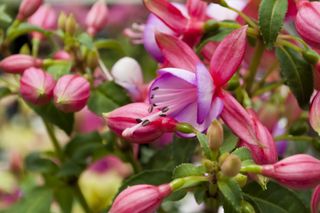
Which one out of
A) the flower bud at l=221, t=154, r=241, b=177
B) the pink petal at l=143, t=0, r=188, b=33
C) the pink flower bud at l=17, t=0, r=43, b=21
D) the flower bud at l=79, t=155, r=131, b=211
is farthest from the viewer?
the flower bud at l=79, t=155, r=131, b=211

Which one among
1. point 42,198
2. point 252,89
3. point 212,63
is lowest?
point 42,198

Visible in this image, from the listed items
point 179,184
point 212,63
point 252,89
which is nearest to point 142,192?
point 179,184

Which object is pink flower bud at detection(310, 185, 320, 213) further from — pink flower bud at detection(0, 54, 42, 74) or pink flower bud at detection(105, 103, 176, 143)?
pink flower bud at detection(0, 54, 42, 74)

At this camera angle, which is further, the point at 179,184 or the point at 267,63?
the point at 267,63

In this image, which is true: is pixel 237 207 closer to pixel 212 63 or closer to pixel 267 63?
pixel 212 63

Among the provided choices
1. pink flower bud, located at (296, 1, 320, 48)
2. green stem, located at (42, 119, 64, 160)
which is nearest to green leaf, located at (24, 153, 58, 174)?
green stem, located at (42, 119, 64, 160)

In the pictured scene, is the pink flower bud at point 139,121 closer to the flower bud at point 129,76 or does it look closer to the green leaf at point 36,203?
the flower bud at point 129,76

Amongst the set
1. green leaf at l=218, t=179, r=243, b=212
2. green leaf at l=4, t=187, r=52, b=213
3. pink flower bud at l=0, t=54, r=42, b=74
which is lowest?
green leaf at l=4, t=187, r=52, b=213
